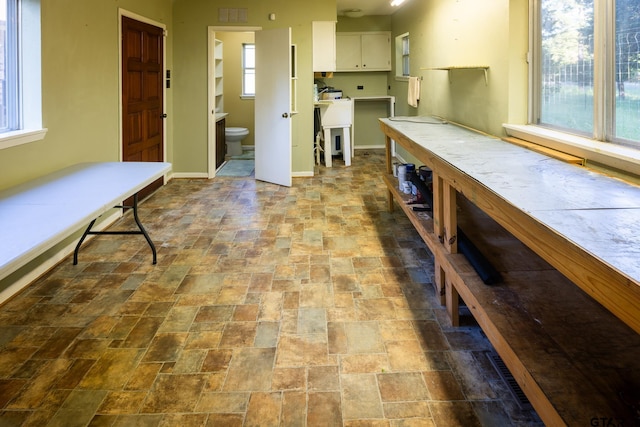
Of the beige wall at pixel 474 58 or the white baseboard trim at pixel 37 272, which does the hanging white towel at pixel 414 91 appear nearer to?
the beige wall at pixel 474 58

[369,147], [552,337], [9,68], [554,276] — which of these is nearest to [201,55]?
[9,68]

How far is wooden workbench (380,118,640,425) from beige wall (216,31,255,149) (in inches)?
280

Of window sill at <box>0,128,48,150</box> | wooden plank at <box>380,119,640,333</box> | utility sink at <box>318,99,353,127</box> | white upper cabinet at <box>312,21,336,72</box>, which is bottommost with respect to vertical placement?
wooden plank at <box>380,119,640,333</box>

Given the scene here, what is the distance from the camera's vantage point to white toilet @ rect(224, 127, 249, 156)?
8305 mm

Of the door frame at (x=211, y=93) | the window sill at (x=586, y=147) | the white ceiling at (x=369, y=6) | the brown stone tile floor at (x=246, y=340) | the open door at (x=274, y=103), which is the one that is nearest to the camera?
the brown stone tile floor at (x=246, y=340)

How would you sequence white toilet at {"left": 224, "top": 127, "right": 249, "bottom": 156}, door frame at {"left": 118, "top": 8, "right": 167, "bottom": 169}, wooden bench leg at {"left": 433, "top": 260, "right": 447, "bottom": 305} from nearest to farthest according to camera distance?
1. wooden bench leg at {"left": 433, "top": 260, "right": 447, "bottom": 305}
2. door frame at {"left": 118, "top": 8, "right": 167, "bottom": 169}
3. white toilet at {"left": 224, "top": 127, "right": 249, "bottom": 156}

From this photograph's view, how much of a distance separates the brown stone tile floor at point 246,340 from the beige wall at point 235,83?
18.3 feet

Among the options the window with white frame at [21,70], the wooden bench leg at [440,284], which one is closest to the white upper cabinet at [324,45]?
the window with white frame at [21,70]

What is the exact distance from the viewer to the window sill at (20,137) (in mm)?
2789

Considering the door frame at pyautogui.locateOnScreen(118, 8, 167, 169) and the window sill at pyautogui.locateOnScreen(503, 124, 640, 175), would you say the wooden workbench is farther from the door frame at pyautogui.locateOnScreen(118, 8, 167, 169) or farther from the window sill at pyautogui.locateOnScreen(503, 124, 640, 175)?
the door frame at pyautogui.locateOnScreen(118, 8, 167, 169)

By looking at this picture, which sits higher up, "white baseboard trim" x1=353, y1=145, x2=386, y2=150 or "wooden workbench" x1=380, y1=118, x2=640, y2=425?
"white baseboard trim" x1=353, y1=145, x2=386, y2=150

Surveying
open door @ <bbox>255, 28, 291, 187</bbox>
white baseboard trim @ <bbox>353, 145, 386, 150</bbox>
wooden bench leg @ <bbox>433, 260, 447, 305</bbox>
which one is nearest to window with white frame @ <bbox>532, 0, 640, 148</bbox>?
wooden bench leg @ <bbox>433, 260, 447, 305</bbox>

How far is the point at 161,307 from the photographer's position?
2.75m

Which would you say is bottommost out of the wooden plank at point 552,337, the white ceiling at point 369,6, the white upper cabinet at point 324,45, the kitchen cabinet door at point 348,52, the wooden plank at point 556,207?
A: the wooden plank at point 552,337
